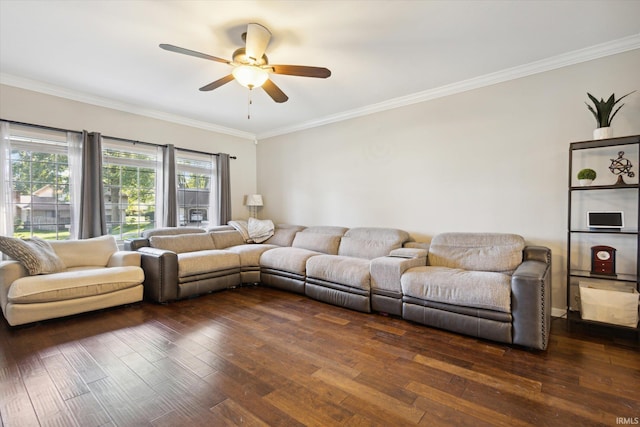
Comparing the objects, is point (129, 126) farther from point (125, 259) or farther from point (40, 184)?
point (125, 259)

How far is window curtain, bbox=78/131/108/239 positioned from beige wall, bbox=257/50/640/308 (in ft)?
10.0

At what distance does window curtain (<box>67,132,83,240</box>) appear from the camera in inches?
154

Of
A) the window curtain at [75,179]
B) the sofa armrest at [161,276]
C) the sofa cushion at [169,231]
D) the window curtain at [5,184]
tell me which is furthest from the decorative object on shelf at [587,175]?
the window curtain at [5,184]

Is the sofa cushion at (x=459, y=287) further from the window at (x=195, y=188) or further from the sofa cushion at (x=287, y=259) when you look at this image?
the window at (x=195, y=188)

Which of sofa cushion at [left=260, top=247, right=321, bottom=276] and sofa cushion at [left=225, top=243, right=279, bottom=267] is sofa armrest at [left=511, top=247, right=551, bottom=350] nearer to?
sofa cushion at [left=260, top=247, right=321, bottom=276]

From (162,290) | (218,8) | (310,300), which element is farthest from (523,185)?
(162,290)

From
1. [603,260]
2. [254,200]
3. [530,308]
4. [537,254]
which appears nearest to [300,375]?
[530,308]

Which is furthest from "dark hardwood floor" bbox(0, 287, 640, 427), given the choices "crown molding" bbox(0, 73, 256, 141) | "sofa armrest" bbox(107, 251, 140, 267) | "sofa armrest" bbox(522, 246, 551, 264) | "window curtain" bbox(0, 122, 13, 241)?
"crown molding" bbox(0, 73, 256, 141)

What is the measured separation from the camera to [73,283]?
9.80 ft

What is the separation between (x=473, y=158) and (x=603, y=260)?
157cm

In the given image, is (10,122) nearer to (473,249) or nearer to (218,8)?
(218,8)

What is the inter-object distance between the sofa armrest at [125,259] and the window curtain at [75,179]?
2.29 ft

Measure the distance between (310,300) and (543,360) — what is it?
7.62ft

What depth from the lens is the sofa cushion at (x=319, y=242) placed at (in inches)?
173
